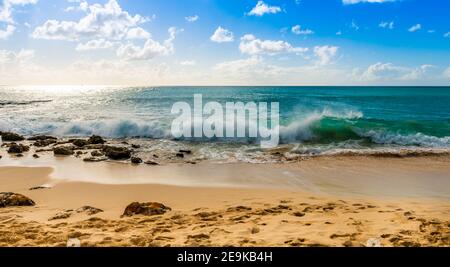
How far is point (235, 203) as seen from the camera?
746 centimetres

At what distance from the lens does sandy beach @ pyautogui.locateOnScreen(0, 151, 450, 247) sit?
5172mm

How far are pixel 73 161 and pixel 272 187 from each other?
284 inches

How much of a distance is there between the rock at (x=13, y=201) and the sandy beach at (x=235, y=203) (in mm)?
204

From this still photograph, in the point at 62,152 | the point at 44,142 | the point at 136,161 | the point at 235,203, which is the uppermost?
the point at 44,142

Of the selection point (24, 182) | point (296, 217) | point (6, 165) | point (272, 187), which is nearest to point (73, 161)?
point (6, 165)

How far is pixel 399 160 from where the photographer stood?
1276 cm

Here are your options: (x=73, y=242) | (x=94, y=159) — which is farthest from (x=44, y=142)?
(x=73, y=242)

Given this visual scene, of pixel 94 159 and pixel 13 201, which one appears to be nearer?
pixel 13 201

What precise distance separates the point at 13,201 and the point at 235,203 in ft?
14.7

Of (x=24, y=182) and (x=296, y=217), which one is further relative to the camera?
(x=24, y=182)

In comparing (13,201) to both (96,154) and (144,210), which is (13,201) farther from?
(96,154)

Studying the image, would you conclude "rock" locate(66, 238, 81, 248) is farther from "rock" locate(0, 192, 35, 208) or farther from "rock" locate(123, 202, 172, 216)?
"rock" locate(0, 192, 35, 208)
